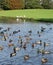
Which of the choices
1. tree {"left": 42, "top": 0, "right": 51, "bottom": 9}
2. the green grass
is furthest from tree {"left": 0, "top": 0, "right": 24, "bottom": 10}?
the green grass

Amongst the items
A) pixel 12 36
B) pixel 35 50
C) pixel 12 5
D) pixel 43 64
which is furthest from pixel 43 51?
pixel 12 5

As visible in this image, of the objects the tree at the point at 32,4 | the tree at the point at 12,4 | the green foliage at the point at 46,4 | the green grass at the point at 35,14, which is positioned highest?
the green grass at the point at 35,14

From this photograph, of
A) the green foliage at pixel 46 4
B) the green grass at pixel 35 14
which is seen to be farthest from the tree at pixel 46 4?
the green grass at pixel 35 14

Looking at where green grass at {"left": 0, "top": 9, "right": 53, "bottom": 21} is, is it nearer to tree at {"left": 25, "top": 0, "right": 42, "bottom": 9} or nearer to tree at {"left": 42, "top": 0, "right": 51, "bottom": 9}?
tree at {"left": 25, "top": 0, "right": 42, "bottom": 9}

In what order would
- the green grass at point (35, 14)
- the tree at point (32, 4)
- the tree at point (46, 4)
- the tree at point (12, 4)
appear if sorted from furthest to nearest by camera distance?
the tree at point (46, 4), the tree at point (32, 4), the tree at point (12, 4), the green grass at point (35, 14)

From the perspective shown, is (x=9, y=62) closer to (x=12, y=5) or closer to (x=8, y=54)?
(x=8, y=54)

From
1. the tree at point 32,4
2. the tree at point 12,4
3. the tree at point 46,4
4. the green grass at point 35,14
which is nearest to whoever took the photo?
the green grass at point 35,14

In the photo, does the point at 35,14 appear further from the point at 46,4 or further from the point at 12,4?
the point at 46,4

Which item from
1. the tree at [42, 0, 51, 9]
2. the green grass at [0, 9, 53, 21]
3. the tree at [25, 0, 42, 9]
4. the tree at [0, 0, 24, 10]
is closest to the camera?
the green grass at [0, 9, 53, 21]

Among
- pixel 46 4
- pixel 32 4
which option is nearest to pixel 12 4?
pixel 32 4

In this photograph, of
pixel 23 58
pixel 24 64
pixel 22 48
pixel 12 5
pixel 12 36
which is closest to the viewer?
pixel 24 64

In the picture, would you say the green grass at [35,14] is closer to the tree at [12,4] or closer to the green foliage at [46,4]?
the tree at [12,4]

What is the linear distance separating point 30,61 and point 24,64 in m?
0.85

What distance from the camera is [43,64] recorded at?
1911 centimetres
